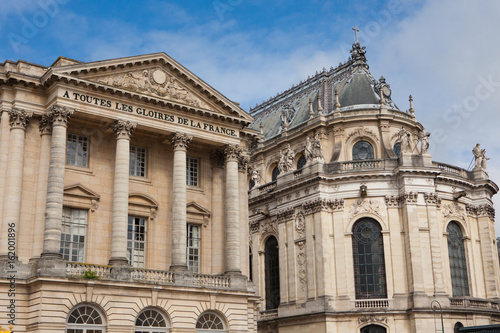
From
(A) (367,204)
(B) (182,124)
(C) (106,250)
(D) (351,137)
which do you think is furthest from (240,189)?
(D) (351,137)

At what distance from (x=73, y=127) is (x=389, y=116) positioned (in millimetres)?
26500

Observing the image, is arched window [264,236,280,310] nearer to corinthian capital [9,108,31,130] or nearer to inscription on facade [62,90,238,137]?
inscription on facade [62,90,238,137]

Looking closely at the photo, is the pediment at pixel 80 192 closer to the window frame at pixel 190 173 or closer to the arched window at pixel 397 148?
the window frame at pixel 190 173

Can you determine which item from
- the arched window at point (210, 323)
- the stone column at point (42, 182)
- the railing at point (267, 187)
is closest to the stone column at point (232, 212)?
the arched window at point (210, 323)

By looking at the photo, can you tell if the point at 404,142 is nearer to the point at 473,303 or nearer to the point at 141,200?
the point at 473,303

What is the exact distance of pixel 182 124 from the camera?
114ft

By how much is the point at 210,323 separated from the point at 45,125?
13.2 m

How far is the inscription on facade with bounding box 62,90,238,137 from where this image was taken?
31.5 meters

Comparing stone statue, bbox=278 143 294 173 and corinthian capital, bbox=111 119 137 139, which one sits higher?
stone statue, bbox=278 143 294 173

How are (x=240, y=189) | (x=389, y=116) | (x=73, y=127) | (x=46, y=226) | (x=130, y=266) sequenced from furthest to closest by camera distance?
(x=389, y=116), (x=240, y=189), (x=73, y=127), (x=130, y=266), (x=46, y=226)

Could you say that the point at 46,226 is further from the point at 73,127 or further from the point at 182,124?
the point at 182,124

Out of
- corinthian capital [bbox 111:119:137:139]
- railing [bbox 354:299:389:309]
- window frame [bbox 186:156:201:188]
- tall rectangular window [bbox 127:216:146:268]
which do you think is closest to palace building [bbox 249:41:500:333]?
railing [bbox 354:299:389:309]

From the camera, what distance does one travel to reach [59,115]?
3042 centimetres

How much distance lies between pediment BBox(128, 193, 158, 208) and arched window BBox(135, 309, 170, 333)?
19.7 ft
